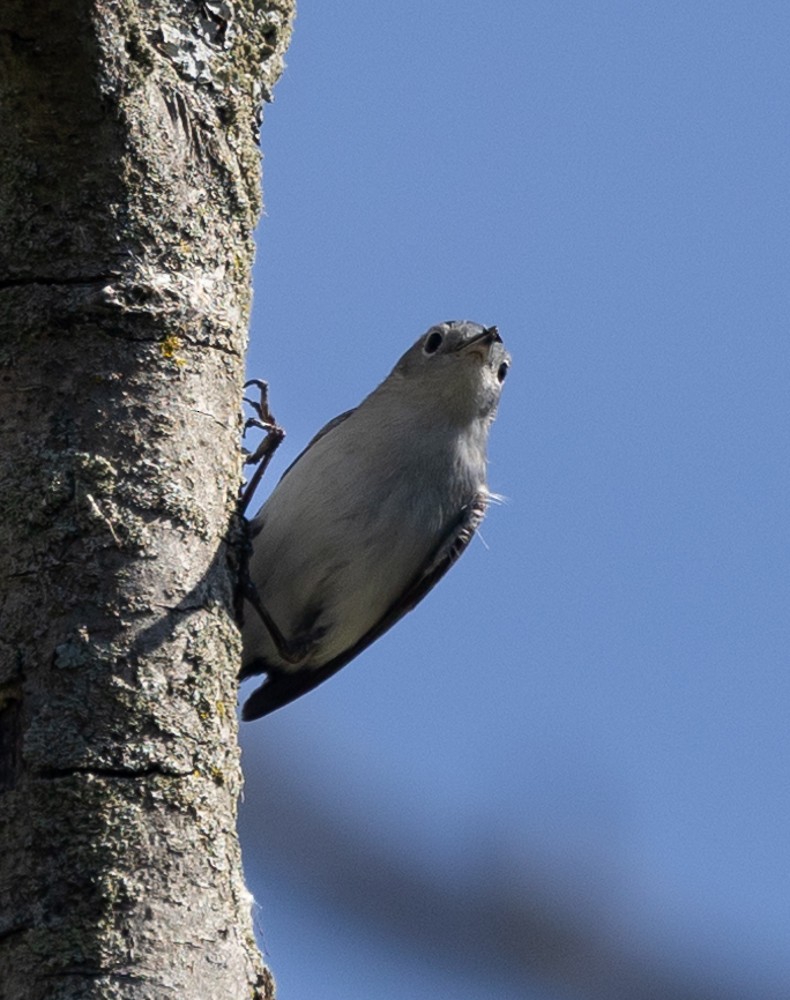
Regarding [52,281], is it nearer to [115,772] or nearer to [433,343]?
[115,772]

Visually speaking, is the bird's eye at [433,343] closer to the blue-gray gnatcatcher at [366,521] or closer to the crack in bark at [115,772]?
the blue-gray gnatcatcher at [366,521]

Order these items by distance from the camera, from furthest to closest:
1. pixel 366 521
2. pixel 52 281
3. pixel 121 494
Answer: pixel 366 521 → pixel 52 281 → pixel 121 494

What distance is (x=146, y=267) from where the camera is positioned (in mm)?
2994

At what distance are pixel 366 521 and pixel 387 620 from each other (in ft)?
1.70

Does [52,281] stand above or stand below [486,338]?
below

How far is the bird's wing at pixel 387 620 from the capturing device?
201 inches

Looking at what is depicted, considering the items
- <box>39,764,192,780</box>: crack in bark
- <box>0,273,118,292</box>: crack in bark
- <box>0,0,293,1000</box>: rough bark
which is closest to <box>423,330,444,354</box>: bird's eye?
<box>0,0,293,1000</box>: rough bark

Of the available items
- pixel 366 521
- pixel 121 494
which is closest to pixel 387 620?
pixel 366 521

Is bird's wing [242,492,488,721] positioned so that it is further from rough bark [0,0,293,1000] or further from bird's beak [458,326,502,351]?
rough bark [0,0,293,1000]

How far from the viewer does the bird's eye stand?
18.5 feet

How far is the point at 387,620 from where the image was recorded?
Result: 17.2 ft

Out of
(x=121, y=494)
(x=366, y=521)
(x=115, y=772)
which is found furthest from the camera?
(x=366, y=521)

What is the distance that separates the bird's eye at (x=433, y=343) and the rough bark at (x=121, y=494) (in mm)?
2354

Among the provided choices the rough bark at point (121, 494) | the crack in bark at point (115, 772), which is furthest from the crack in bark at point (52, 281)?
the crack in bark at point (115, 772)
